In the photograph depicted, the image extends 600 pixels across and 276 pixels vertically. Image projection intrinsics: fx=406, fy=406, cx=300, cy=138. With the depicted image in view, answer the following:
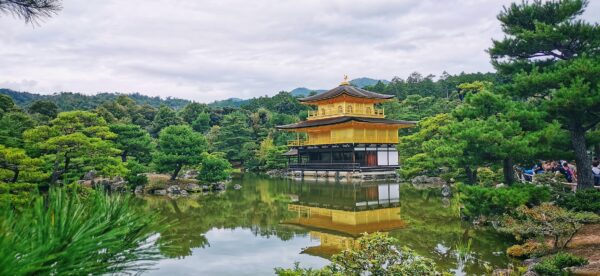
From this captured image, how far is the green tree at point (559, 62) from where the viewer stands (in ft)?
28.3

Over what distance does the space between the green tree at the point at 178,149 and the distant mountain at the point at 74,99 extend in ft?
159

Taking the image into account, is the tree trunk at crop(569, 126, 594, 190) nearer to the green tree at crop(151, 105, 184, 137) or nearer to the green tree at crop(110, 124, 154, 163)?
the green tree at crop(110, 124, 154, 163)

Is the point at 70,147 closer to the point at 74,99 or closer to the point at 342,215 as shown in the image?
the point at 342,215

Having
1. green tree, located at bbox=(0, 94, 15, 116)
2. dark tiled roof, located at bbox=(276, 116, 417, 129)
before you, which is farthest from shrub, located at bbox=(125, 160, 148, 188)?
green tree, located at bbox=(0, 94, 15, 116)

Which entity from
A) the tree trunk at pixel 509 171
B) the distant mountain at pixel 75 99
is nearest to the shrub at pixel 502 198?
the tree trunk at pixel 509 171

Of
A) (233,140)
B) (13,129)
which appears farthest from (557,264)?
(233,140)

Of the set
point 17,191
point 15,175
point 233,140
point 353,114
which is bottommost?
point 17,191

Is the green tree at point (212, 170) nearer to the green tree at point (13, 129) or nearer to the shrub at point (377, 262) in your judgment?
the green tree at point (13, 129)

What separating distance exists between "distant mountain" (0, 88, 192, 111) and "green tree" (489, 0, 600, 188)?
64.0m

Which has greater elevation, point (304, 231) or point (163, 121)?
point (163, 121)

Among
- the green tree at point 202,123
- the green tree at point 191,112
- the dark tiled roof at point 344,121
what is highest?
the green tree at point 191,112

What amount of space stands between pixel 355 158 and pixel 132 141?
14692 mm

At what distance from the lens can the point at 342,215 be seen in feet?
43.0

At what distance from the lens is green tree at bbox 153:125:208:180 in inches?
812
